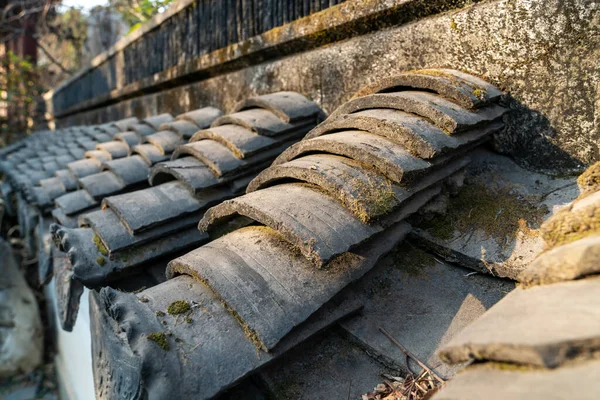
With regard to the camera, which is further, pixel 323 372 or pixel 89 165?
pixel 89 165

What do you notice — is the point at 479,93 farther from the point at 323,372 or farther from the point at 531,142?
the point at 323,372

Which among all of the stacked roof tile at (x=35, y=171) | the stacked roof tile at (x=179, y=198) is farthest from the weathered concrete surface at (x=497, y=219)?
the stacked roof tile at (x=35, y=171)

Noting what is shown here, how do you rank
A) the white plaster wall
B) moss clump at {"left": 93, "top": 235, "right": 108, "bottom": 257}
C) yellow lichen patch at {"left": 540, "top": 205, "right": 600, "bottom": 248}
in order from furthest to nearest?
the white plaster wall < moss clump at {"left": 93, "top": 235, "right": 108, "bottom": 257} < yellow lichen patch at {"left": 540, "top": 205, "right": 600, "bottom": 248}

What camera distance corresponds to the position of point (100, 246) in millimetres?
1854

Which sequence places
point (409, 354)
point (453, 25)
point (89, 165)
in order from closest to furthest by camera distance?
1. point (409, 354)
2. point (453, 25)
3. point (89, 165)

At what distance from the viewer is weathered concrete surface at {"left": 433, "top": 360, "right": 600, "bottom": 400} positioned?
598mm

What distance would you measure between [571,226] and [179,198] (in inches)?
63.6

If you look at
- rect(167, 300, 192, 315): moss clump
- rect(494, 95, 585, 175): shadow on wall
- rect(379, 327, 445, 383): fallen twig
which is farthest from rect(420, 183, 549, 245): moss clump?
rect(167, 300, 192, 315): moss clump

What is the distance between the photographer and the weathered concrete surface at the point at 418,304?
1.21 metres

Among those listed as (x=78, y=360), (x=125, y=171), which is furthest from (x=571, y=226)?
(x=78, y=360)

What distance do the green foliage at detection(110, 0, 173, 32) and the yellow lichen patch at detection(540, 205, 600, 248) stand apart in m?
6.82

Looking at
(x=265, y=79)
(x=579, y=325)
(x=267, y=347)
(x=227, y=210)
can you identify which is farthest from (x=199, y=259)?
(x=265, y=79)

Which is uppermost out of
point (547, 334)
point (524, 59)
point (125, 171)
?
point (524, 59)

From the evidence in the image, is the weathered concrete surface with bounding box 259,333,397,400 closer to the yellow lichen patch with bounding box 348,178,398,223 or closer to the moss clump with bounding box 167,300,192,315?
the moss clump with bounding box 167,300,192,315
